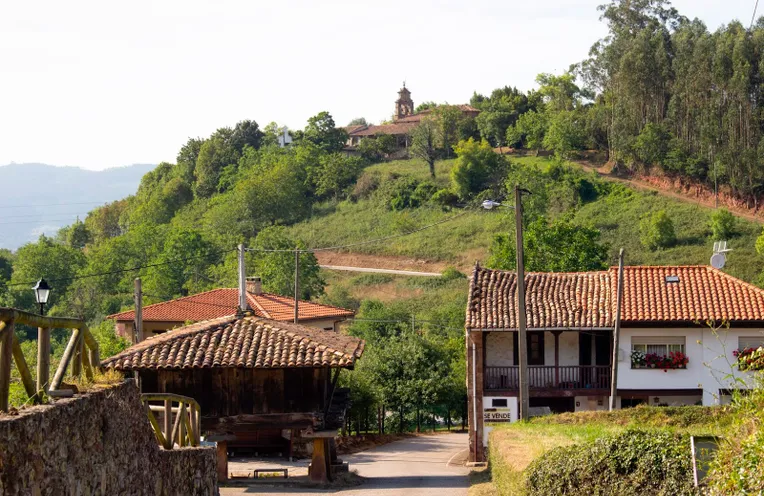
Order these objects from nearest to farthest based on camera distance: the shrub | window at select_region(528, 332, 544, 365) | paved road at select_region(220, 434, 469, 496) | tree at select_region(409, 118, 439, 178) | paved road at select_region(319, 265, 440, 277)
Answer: paved road at select_region(220, 434, 469, 496), window at select_region(528, 332, 544, 365), paved road at select_region(319, 265, 440, 277), the shrub, tree at select_region(409, 118, 439, 178)

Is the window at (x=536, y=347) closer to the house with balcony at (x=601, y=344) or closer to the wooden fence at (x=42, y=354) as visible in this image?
the house with balcony at (x=601, y=344)

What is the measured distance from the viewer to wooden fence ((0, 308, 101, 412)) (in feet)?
22.6

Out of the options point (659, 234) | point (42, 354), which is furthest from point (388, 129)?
point (42, 354)

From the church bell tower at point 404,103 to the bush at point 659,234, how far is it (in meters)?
74.6

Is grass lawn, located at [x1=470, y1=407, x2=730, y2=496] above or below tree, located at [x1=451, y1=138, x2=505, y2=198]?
below

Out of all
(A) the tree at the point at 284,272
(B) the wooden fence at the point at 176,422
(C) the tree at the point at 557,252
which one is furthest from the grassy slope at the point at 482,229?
(B) the wooden fence at the point at 176,422

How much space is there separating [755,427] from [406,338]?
39.2 meters

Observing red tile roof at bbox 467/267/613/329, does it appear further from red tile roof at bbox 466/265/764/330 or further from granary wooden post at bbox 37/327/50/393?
granary wooden post at bbox 37/327/50/393

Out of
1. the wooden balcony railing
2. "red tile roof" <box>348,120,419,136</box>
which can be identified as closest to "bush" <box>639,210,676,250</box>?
the wooden balcony railing

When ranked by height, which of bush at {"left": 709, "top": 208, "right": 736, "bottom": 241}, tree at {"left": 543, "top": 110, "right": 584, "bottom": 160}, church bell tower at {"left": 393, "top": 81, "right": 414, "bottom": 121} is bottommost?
bush at {"left": 709, "top": 208, "right": 736, "bottom": 241}

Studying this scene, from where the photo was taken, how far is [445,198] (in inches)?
3807

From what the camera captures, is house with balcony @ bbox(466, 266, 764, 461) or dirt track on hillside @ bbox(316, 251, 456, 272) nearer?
house with balcony @ bbox(466, 266, 764, 461)

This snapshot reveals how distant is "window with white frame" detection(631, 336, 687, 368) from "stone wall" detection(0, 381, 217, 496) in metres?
23.2

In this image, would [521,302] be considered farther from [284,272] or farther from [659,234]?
[659,234]
